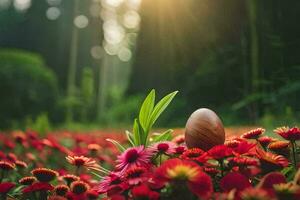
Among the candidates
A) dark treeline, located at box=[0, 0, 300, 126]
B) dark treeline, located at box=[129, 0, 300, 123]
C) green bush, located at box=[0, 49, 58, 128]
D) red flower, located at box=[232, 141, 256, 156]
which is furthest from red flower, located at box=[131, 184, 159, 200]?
green bush, located at box=[0, 49, 58, 128]

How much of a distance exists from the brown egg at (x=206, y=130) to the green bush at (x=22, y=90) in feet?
26.8

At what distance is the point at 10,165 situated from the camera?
5.36ft

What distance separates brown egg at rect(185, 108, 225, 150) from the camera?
1.50 meters

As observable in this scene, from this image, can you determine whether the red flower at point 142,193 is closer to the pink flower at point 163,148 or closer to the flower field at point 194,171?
the flower field at point 194,171

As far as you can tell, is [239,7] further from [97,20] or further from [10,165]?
[97,20]

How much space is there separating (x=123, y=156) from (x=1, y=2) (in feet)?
75.4

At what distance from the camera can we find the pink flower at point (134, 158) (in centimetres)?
135

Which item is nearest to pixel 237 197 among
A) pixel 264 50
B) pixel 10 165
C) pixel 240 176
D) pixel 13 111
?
pixel 240 176

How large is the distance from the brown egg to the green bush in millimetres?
8182

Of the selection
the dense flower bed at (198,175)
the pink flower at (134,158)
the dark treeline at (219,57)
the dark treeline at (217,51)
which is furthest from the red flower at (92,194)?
the dark treeline at (217,51)

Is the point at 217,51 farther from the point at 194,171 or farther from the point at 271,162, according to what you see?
the point at 194,171

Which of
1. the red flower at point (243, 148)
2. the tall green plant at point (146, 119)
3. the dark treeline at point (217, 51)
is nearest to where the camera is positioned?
the red flower at point (243, 148)

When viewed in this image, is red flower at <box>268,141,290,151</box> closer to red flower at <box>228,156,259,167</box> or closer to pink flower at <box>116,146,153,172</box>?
Result: red flower at <box>228,156,259,167</box>

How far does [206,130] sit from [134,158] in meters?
0.28
